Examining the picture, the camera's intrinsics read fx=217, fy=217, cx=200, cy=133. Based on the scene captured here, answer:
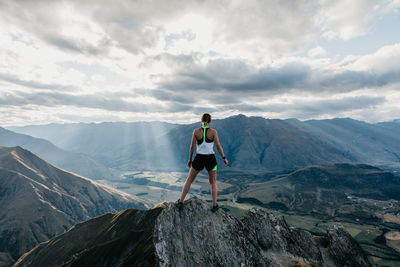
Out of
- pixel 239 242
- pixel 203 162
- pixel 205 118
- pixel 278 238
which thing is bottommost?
pixel 278 238

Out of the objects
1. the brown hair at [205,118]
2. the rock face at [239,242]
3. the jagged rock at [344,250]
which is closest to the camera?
the brown hair at [205,118]

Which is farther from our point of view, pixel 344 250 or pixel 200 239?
pixel 344 250

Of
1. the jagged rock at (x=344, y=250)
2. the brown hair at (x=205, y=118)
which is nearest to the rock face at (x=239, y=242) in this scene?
the jagged rock at (x=344, y=250)

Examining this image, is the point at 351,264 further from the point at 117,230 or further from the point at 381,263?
the point at 381,263

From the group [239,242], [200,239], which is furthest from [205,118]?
[239,242]

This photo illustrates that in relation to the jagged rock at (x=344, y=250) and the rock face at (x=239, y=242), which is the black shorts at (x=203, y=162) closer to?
the rock face at (x=239, y=242)

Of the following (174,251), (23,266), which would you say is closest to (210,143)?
(174,251)

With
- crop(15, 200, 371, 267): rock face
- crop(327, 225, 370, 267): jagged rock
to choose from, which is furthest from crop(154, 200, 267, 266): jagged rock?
crop(327, 225, 370, 267): jagged rock

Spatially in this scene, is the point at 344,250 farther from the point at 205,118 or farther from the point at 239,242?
the point at 205,118

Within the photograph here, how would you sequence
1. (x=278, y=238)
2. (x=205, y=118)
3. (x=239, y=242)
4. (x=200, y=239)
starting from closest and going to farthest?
(x=205, y=118), (x=200, y=239), (x=239, y=242), (x=278, y=238)

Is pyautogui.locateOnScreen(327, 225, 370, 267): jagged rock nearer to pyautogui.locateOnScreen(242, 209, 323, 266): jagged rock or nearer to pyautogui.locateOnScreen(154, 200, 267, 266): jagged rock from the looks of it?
pyautogui.locateOnScreen(242, 209, 323, 266): jagged rock

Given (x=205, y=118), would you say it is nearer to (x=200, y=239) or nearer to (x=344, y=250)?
(x=200, y=239)

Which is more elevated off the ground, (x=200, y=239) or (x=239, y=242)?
(x=200, y=239)

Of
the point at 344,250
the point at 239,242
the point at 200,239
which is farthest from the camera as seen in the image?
the point at 344,250
